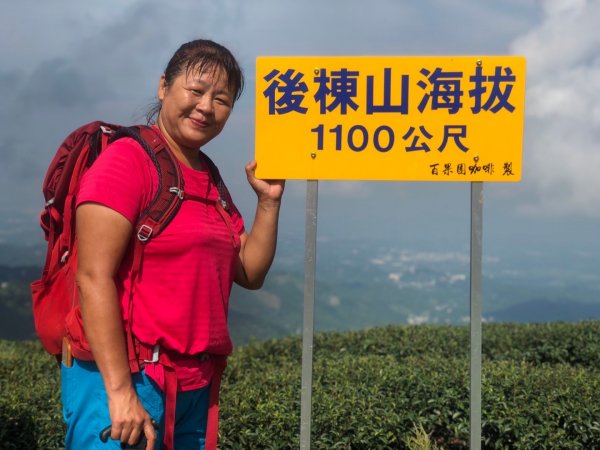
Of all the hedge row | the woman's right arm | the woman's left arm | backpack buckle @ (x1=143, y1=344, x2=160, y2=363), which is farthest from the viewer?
the hedge row

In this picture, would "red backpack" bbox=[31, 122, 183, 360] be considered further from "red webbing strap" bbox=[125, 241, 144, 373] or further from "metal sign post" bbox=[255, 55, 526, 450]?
"metal sign post" bbox=[255, 55, 526, 450]

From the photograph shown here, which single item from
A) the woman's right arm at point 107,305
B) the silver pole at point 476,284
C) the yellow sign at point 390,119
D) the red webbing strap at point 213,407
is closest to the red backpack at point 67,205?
the woman's right arm at point 107,305

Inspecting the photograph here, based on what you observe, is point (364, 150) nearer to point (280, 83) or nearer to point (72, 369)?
point (280, 83)

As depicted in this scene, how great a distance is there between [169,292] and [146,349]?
0.18m

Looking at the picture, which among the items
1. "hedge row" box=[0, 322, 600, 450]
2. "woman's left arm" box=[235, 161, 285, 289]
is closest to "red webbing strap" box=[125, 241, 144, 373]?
"woman's left arm" box=[235, 161, 285, 289]

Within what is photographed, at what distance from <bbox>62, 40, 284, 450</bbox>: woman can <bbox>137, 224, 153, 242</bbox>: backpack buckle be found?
3 centimetres

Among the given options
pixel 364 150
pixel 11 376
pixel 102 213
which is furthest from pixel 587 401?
pixel 11 376

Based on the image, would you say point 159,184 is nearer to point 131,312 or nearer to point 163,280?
point 163,280

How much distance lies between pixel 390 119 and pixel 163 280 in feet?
4.08

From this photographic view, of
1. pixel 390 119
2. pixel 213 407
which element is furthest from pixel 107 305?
pixel 390 119

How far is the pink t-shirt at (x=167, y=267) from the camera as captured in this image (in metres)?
2.04

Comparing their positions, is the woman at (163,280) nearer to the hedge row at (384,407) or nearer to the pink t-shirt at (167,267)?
the pink t-shirt at (167,267)

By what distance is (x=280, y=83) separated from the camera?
114 inches

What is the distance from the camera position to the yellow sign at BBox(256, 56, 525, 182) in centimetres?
288
